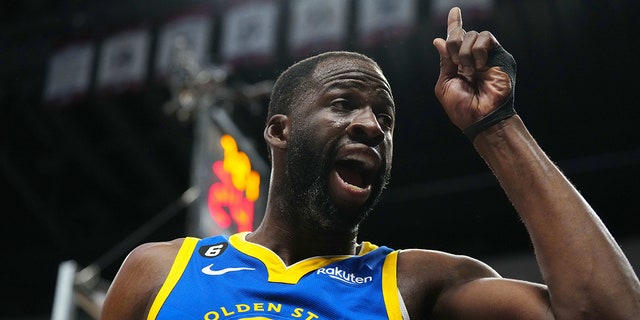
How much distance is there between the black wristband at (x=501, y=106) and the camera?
211 centimetres

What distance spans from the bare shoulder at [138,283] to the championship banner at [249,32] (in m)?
7.60

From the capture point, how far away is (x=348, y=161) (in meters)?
2.28

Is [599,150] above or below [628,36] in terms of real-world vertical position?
below

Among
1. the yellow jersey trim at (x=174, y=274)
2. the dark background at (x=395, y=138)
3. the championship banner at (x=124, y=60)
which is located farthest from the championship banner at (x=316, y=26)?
the yellow jersey trim at (x=174, y=274)

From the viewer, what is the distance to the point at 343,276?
229 cm

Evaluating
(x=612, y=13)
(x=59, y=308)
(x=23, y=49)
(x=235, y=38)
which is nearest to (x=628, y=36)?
(x=612, y=13)

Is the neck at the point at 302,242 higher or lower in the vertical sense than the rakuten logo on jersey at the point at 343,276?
higher

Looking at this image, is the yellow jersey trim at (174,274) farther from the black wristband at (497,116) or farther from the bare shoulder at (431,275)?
the black wristband at (497,116)

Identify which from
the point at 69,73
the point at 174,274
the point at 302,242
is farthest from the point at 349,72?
the point at 69,73

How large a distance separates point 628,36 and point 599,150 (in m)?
2.79

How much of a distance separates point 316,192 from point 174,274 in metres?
0.45

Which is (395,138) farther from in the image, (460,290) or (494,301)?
(494,301)

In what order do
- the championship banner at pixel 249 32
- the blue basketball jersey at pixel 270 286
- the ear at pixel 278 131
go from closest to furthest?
the blue basketball jersey at pixel 270 286
the ear at pixel 278 131
the championship banner at pixel 249 32

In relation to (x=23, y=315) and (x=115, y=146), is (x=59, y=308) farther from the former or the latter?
(x=23, y=315)
